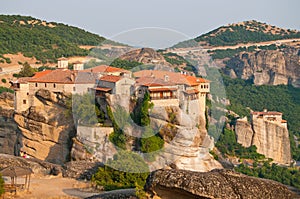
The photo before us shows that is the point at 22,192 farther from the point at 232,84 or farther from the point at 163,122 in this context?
the point at 232,84

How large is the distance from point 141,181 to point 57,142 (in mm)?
11208

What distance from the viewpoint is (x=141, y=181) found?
66.7 ft

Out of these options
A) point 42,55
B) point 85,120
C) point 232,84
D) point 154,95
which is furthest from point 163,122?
point 232,84

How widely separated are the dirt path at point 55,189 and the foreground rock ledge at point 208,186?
590 cm

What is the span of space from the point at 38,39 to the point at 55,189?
198 ft

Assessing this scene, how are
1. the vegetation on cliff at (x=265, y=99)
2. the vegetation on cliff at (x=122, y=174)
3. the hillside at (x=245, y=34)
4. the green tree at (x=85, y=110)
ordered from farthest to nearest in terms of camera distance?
1. the hillside at (x=245, y=34)
2. the vegetation on cliff at (x=265, y=99)
3. the green tree at (x=85, y=110)
4. the vegetation on cliff at (x=122, y=174)

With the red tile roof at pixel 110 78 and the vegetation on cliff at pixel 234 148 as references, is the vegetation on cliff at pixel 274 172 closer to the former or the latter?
the vegetation on cliff at pixel 234 148

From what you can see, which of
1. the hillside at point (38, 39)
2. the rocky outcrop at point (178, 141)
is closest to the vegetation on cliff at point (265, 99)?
the hillside at point (38, 39)

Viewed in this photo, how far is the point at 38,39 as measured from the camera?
75875 millimetres

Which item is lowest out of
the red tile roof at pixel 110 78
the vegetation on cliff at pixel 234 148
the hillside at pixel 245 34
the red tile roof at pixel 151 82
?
the vegetation on cliff at pixel 234 148

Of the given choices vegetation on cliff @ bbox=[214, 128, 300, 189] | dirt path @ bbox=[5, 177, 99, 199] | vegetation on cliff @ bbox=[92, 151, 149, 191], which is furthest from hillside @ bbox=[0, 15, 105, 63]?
dirt path @ bbox=[5, 177, 99, 199]

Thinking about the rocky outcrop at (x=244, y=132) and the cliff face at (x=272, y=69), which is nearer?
the rocky outcrop at (x=244, y=132)

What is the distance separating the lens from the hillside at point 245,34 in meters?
128

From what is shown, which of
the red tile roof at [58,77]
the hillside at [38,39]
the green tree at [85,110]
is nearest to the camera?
the green tree at [85,110]
